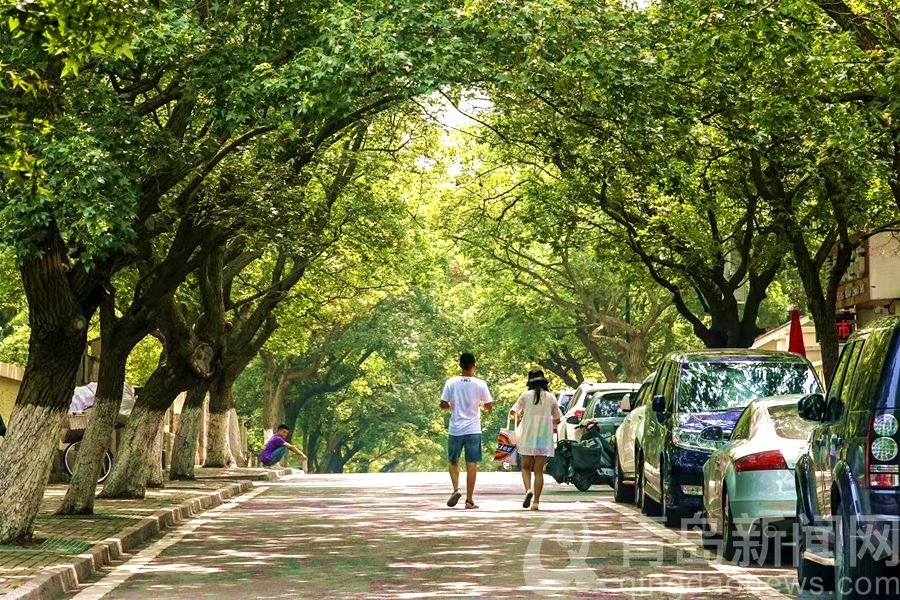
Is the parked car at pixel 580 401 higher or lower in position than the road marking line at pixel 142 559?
higher

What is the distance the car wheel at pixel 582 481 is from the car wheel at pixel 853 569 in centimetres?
1694

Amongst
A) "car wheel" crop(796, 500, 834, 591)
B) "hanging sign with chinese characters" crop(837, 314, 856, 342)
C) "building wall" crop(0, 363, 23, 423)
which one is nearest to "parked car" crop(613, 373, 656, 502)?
"car wheel" crop(796, 500, 834, 591)

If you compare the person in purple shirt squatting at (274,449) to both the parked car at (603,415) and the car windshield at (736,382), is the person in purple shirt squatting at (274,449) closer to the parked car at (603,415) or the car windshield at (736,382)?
the parked car at (603,415)

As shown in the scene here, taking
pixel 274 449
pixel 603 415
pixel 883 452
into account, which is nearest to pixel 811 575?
pixel 883 452

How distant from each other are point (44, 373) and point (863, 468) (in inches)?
351

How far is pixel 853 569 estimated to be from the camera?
26.7 ft

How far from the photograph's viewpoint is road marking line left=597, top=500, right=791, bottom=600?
1097 cm

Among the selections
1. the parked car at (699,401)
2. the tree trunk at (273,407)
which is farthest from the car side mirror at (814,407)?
the tree trunk at (273,407)

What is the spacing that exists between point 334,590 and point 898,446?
460 centimetres

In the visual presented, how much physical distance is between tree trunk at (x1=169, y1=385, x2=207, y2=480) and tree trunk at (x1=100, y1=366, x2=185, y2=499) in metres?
5.42

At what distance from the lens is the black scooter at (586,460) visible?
24.6 meters

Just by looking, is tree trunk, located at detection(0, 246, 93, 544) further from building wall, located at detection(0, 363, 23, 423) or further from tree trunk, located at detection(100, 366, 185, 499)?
building wall, located at detection(0, 363, 23, 423)

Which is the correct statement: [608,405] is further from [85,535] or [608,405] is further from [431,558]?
[431,558]

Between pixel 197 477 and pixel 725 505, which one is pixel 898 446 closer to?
pixel 725 505
